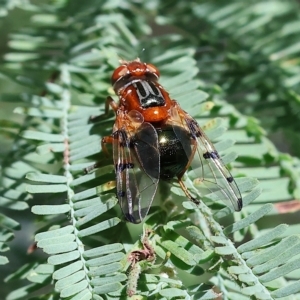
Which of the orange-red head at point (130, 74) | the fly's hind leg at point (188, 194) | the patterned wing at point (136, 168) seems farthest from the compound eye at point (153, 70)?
the fly's hind leg at point (188, 194)

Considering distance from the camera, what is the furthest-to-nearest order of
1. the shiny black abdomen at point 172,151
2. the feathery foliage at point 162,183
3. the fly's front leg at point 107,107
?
the fly's front leg at point 107,107
the shiny black abdomen at point 172,151
the feathery foliage at point 162,183

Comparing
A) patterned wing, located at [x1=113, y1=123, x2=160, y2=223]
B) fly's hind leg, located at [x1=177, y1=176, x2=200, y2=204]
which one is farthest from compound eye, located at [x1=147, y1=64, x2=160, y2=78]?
fly's hind leg, located at [x1=177, y1=176, x2=200, y2=204]

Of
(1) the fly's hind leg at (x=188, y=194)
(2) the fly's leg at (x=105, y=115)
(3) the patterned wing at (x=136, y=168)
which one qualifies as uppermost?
(2) the fly's leg at (x=105, y=115)

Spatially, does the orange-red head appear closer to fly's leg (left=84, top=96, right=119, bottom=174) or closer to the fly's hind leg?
fly's leg (left=84, top=96, right=119, bottom=174)

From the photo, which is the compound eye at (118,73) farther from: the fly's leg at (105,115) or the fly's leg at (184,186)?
the fly's leg at (184,186)

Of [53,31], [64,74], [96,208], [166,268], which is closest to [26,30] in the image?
[53,31]

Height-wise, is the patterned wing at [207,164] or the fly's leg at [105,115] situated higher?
the fly's leg at [105,115]
